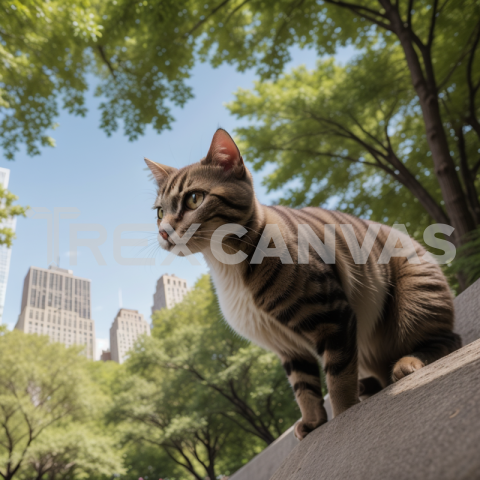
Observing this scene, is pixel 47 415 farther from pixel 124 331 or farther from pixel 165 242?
pixel 165 242

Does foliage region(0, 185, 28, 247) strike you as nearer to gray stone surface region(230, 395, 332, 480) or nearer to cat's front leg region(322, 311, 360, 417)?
gray stone surface region(230, 395, 332, 480)

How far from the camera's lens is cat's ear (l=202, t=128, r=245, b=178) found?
1.74 metres

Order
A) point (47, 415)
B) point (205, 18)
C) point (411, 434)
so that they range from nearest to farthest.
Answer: point (411, 434)
point (205, 18)
point (47, 415)

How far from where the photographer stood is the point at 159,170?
2.05 metres

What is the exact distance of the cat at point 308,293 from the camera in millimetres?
1570

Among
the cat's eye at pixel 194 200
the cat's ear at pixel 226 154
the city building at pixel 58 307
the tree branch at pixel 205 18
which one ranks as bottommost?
the cat's eye at pixel 194 200

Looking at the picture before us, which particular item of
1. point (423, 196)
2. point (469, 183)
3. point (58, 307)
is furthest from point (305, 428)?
point (58, 307)

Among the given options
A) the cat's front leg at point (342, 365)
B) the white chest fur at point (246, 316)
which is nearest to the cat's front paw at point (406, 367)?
the cat's front leg at point (342, 365)

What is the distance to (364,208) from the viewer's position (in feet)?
22.8

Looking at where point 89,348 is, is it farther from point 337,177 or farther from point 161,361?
point 337,177

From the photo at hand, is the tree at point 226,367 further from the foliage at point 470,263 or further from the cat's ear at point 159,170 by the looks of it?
the cat's ear at point 159,170

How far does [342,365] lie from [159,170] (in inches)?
56.3

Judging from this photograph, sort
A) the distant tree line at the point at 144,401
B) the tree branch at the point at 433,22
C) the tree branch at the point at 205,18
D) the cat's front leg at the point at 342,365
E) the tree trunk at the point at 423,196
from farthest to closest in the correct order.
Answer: the distant tree line at the point at 144,401, the tree trunk at the point at 423,196, the tree branch at the point at 205,18, the tree branch at the point at 433,22, the cat's front leg at the point at 342,365

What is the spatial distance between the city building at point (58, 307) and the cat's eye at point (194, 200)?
481 inches
